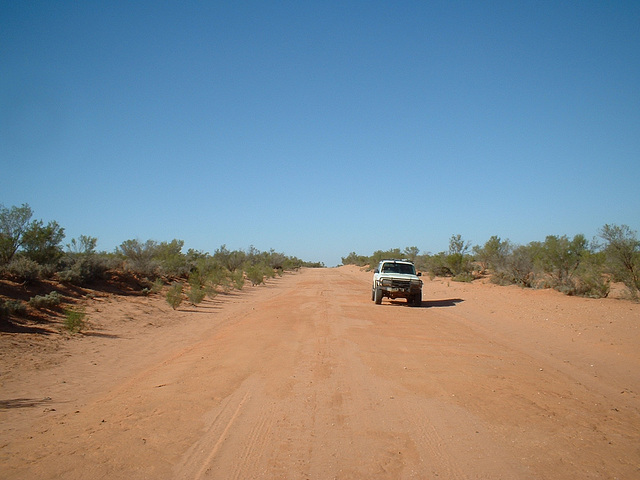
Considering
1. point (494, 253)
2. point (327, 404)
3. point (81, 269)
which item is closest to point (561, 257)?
point (494, 253)

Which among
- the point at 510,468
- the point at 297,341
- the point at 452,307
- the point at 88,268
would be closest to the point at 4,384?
the point at 297,341

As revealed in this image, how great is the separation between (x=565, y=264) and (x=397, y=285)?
44.2ft

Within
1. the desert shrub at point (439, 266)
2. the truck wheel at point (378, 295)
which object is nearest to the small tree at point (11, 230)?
the truck wheel at point (378, 295)

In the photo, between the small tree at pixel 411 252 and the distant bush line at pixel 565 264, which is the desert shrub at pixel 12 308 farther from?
the small tree at pixel 411 252

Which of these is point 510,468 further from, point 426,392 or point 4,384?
point 4,384

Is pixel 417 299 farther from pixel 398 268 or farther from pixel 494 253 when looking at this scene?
pixel 494 253

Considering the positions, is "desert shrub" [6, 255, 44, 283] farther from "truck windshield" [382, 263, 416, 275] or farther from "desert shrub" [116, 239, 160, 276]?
"truck windshield" [382, 263, 416, 275]

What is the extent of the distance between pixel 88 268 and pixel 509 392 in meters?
20.3

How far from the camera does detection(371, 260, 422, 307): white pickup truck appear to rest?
63.8 feet

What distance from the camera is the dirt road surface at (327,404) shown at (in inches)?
178

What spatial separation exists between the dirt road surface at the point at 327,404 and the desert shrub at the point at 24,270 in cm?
556

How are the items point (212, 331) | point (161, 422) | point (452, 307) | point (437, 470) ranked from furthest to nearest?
point (452, 307), point (212, 331), point (161, 422), point (437, 470)

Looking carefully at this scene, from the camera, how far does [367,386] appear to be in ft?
23.2

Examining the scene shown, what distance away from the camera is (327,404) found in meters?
6.20
